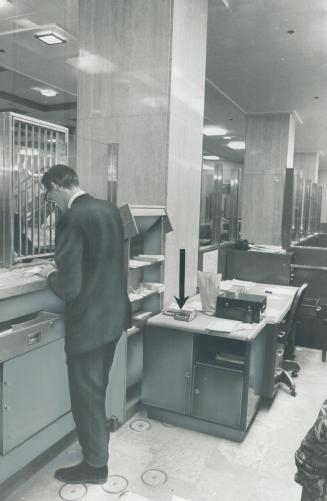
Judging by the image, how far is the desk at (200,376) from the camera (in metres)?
3.12

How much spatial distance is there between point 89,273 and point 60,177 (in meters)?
0.57

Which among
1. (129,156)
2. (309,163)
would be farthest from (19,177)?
(309,163)

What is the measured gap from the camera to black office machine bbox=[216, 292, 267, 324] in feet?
10.9

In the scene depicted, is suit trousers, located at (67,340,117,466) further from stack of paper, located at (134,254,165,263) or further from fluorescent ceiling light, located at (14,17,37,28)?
fluorescent ceiling light, located at (14,17,37,28)

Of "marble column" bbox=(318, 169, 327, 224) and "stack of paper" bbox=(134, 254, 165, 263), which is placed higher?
"marble column" bbox=(318, 169, 327, 224)

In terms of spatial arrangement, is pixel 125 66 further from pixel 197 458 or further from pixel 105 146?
pixel 197 458

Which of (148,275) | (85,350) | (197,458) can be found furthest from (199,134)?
(197,458)

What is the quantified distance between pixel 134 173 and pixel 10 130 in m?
1.21

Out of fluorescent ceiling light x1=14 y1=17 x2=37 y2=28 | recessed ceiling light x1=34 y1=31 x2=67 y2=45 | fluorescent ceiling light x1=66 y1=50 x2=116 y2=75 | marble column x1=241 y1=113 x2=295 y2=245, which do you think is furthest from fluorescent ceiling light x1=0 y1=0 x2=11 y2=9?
marble column x1=241 y1=113 x2=295 y2=245

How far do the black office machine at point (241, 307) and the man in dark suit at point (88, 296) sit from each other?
3.26ft

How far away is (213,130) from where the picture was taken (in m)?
11.7

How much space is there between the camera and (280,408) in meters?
3.75

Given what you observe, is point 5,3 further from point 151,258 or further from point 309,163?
point 309,163

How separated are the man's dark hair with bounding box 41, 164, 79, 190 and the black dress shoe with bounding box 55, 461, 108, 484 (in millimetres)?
1673
